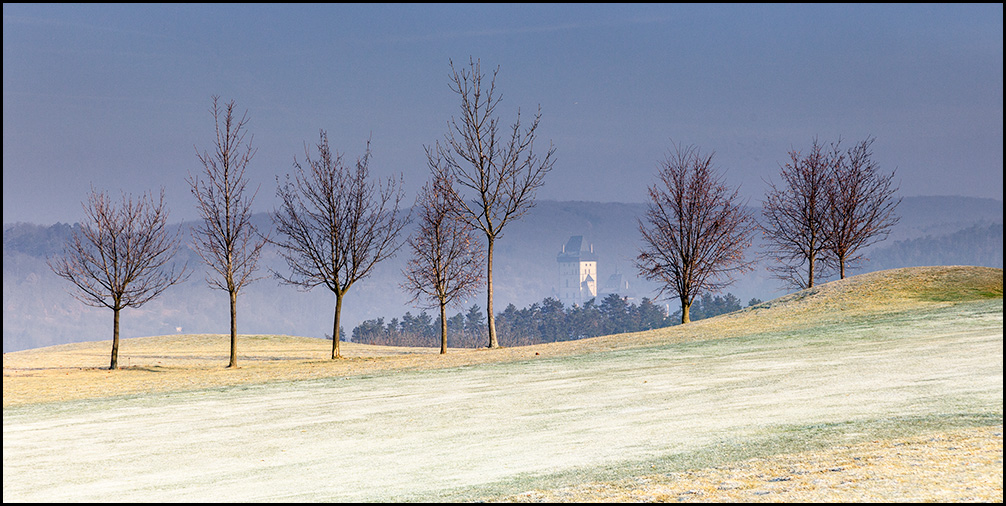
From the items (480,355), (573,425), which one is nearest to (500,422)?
(573,425)

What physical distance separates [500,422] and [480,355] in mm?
14476

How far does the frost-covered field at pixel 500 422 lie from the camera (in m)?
8.73

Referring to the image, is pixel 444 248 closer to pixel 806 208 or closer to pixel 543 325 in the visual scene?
pixel 806 208

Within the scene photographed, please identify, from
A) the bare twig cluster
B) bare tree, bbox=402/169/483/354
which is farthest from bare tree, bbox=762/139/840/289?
bare tree, bbox=402/169/483/354

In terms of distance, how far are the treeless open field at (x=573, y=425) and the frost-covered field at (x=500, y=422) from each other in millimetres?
53

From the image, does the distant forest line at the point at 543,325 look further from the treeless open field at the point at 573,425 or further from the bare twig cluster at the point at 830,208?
the treeless open field at the point at 573,425

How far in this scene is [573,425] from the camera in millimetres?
11562

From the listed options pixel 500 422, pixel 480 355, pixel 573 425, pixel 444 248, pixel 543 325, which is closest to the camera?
pixel 573 425

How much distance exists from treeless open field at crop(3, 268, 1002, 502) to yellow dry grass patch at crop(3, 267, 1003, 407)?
0.33 m

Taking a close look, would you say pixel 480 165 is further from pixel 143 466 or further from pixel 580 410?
pixel 143 466

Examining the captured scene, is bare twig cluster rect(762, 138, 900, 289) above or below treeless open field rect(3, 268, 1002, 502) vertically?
above

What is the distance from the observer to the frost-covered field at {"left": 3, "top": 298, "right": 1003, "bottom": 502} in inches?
344

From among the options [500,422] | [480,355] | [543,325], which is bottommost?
[500,422]

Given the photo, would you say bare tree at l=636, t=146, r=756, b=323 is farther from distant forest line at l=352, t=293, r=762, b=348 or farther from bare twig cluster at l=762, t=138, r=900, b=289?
distant forest line at l=352, t=293, r=762, b=348
